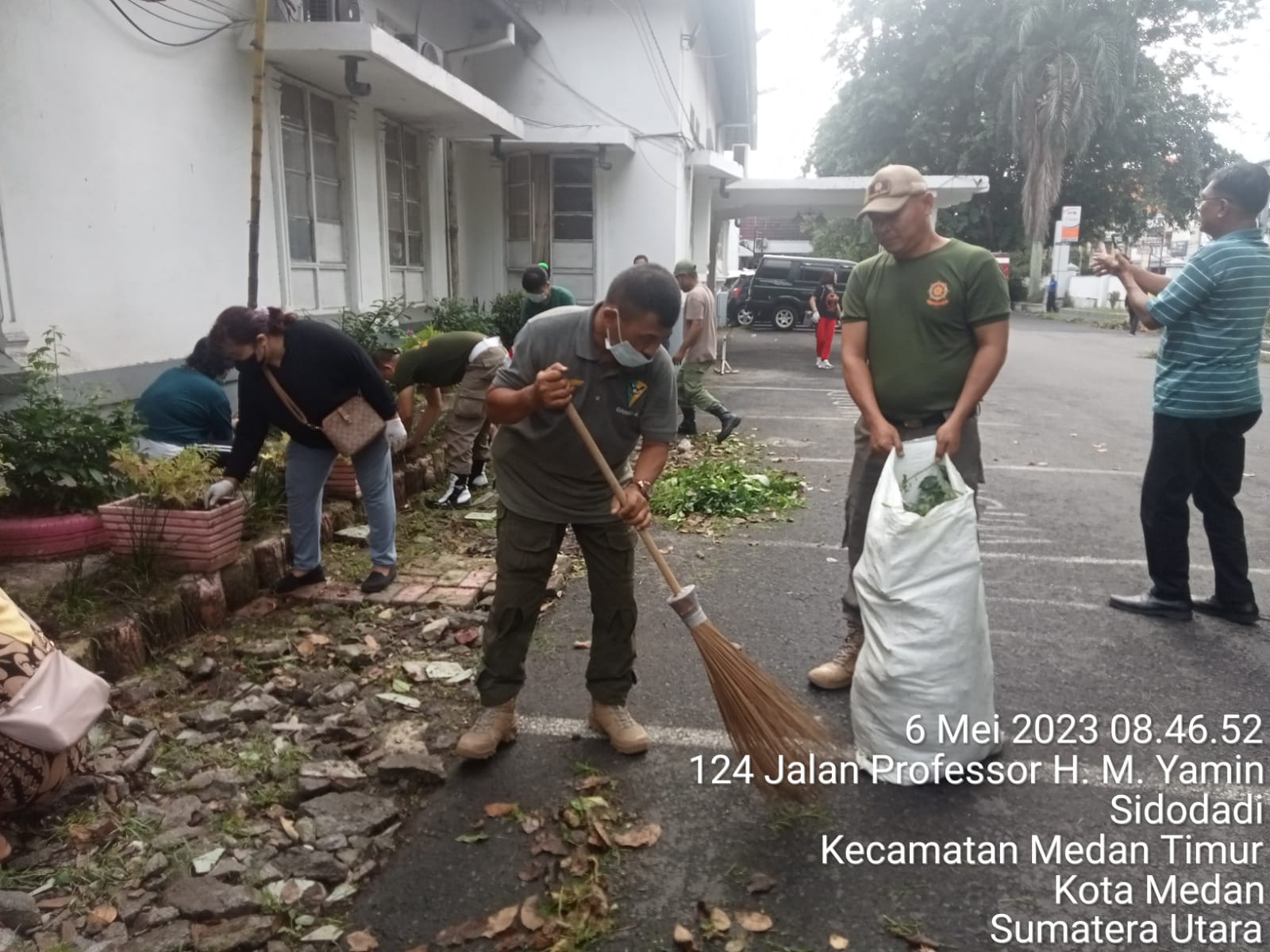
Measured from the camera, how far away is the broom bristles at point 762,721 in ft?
9.38

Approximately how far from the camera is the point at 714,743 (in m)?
3.28

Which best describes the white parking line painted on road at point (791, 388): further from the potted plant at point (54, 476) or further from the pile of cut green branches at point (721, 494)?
the potted plant at point (54, 476)

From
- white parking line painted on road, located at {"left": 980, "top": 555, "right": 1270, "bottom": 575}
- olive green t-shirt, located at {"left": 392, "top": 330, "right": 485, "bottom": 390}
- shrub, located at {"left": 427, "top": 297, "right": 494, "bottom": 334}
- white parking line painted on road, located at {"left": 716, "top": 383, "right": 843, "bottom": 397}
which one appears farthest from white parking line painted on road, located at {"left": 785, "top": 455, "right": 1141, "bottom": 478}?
shrub, located at {"left": 427, "top": 297, "right": 494, "bottom": 334}

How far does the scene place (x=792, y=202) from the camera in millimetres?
21188

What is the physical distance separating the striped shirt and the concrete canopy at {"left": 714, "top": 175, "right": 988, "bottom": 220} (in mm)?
13337

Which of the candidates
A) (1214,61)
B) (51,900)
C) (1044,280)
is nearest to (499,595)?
(51,900)

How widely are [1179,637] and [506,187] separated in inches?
457

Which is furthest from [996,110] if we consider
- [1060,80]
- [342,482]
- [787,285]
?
[342,482]

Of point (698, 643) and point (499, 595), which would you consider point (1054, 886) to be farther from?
point (499, 595)

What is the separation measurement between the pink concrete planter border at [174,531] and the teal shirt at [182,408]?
90 centimetres

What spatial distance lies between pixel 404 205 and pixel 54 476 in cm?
717

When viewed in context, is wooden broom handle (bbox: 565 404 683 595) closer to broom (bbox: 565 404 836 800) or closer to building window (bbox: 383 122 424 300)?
broom (bbox: 565 404 836 800)

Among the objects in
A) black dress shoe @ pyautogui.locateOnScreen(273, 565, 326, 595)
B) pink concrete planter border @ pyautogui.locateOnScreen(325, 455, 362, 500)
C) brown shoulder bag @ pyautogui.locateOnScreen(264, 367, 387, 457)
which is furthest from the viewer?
pink concrete planter border @ pyautogui.locateOnScreen(325, 455, 362, 500)

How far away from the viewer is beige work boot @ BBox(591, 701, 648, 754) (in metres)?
3.18
